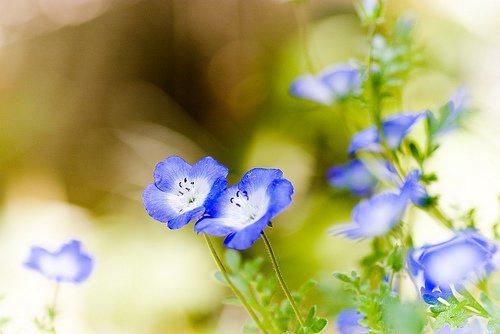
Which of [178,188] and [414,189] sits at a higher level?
[178,188]

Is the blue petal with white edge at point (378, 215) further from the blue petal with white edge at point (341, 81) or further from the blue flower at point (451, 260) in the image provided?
the blue petal with white edge at point (341, 81)

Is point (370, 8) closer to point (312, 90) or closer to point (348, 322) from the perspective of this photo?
point (312, 90)

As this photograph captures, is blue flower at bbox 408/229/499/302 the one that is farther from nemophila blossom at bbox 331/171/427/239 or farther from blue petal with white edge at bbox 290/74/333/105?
blue petal with white edge at bbox 290/74/333/105

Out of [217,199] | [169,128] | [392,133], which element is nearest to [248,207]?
[217,199]

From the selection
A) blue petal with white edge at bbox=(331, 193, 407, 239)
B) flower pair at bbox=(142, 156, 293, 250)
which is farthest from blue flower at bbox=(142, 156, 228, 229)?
blue petal with white edge at bbox=(331, 193, 407, 239)

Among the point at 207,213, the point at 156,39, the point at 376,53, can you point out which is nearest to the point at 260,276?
the point at 207,213
